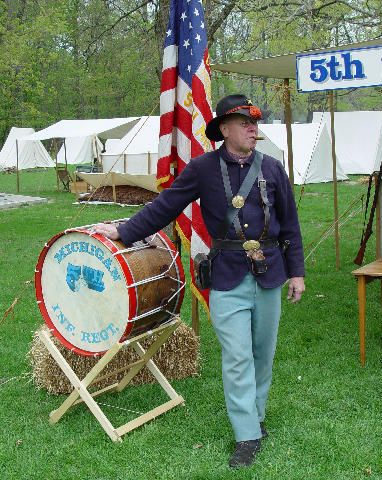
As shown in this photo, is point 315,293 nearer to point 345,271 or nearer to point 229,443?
point 345,271

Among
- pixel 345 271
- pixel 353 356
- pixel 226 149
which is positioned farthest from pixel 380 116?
pixel 226 149

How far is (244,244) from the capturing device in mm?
3717

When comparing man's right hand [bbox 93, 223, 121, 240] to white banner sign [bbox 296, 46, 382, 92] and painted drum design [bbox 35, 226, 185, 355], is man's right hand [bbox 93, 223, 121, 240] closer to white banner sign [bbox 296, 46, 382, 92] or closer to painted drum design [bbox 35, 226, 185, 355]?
painted drum design [bbox 35, 226, 185, 355]

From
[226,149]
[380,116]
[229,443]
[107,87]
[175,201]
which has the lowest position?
[229,443]

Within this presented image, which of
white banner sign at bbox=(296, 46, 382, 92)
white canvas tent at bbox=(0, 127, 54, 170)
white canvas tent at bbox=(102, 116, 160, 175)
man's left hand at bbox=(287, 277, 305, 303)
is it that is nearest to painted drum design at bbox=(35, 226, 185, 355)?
man's left hand at bbox=(287, 277, 305, 303)

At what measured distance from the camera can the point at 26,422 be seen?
14.8 ft

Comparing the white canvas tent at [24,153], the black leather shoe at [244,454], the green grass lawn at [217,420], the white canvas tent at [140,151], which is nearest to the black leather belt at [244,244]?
the black leather shoe at [244,454]

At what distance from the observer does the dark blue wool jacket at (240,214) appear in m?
3.74

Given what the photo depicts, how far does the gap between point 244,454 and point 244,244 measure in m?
1.16

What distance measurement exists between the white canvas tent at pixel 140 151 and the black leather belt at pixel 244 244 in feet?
42.7

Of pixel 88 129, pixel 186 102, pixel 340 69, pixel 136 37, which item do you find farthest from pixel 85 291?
pixel 88 129

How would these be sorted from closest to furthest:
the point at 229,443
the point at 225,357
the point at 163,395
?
the point at 225,357
the point at 229,443
the point at 163,395

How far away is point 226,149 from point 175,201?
0.41m

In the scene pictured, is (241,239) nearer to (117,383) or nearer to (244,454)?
(244,454)
